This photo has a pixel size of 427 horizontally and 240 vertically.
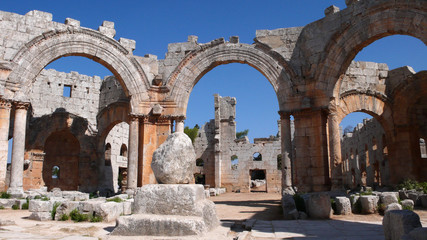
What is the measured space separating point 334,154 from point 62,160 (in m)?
14.8

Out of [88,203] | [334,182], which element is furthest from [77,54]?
[334,182]

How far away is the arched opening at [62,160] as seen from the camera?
64.5 feet

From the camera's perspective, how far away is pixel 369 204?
8.65m

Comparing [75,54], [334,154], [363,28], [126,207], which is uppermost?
[363,28]

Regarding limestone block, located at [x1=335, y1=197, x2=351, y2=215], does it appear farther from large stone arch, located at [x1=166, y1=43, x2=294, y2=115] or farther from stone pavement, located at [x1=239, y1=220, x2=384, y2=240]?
large stone arch, located at [x1=166, y1=43, x2=294, y2=115]

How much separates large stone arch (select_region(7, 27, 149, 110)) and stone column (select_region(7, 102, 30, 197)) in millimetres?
566

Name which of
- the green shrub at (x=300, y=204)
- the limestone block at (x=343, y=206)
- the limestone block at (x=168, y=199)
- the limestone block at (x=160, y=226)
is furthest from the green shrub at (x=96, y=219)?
the limestone block at (x=343, y=206)

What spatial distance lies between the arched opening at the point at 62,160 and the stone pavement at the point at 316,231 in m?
15.5

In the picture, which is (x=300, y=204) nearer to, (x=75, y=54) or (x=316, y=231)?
(x=316, y=231)

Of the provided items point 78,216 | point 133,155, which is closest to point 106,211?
point 78,216

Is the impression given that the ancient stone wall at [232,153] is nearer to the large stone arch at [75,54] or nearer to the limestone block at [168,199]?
the large stone arch at [75,54]

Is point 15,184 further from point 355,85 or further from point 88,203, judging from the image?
point 355,85

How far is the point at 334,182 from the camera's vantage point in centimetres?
1177

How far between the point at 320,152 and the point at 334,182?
1.09 meters
